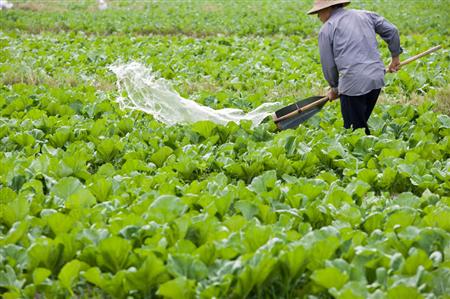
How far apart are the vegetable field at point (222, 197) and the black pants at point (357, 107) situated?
0.17m

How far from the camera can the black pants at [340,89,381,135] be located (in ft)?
20.3

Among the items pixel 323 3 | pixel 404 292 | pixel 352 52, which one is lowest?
pixel 404 292

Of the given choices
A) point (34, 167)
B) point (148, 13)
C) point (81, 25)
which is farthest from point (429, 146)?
point (148, 13)

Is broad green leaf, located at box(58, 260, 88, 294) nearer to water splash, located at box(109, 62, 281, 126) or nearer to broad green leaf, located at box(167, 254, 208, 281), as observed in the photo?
broad green leaf, located at box(167, 254, 208, 281)

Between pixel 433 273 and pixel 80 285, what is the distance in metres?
1.77

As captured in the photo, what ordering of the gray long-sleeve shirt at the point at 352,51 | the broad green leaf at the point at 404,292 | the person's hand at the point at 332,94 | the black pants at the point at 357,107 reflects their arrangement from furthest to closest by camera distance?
the person's hand at the point at 332,94 → the black pants at the point at 357,107 → the gray long-sleeve shirt at the point at 352,51 → the broad green leaf at the point at 404,292

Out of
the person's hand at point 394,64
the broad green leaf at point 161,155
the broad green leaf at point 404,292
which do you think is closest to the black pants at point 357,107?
the person's hand at point 394,64

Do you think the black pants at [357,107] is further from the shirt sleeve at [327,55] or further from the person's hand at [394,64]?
the person's hand at [394,64]

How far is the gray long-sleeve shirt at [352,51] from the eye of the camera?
604 centimetres

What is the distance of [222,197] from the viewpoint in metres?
4.08

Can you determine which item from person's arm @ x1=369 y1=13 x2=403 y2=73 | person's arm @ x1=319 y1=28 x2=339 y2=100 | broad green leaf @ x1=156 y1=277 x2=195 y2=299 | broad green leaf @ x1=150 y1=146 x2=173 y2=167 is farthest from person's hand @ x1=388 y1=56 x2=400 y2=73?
broad green leaf @ x1=156 y1=277 x2=195 y2=299

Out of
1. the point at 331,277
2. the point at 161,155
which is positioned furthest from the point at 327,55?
the point at 331,277

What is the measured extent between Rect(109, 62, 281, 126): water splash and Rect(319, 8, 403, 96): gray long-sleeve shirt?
101 centimetres

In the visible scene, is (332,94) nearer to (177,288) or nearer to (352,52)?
(352,52)
